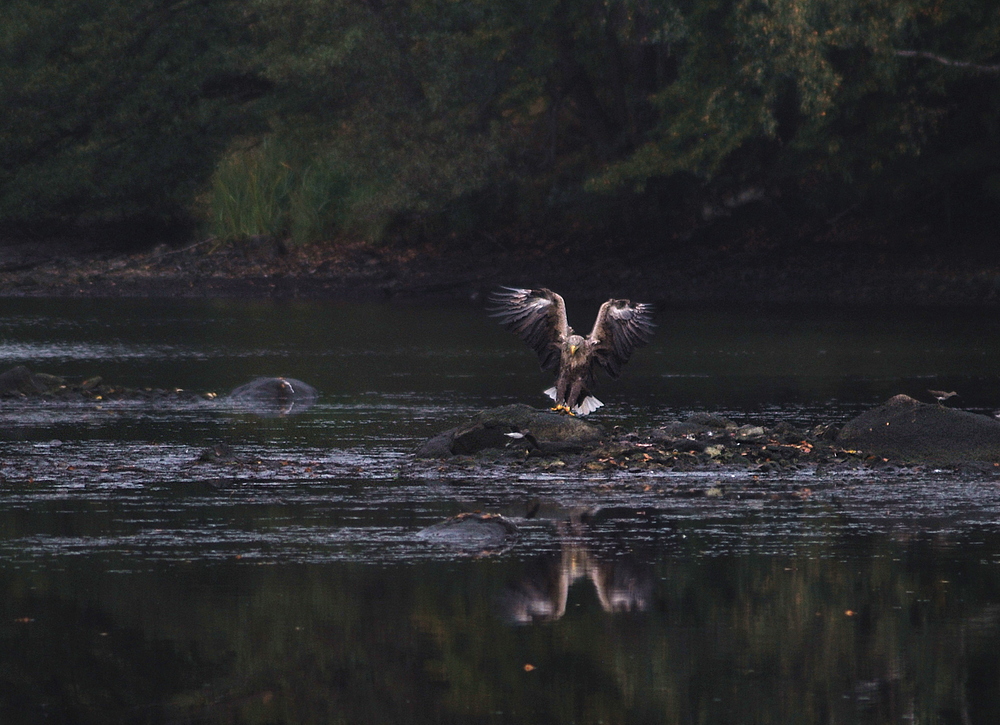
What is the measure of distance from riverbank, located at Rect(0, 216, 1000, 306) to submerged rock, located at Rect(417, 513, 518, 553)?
25.3 meters

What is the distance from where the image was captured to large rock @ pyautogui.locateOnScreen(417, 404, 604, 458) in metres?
15.4

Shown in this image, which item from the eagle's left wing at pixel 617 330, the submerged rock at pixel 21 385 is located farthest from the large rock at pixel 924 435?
the submerged rock at pixel 21 385

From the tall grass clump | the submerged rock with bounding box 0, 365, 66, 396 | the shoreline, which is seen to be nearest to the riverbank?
the shoreline

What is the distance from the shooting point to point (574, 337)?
17.3m

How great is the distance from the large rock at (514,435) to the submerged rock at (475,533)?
3.70 metres

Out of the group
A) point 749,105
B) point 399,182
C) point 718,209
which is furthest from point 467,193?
point 749,105

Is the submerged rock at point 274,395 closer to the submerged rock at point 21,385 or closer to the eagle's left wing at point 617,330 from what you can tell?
the submerged rock at point 21,385

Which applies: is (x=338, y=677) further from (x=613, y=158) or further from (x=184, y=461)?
(x=613, y=158)

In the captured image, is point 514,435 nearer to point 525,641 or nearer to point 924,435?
point 924,435

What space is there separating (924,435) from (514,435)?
344 centimetres

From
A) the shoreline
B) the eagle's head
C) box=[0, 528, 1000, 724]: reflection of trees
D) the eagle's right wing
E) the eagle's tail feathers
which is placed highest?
the eagle's right wing

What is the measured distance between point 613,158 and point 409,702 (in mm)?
34670

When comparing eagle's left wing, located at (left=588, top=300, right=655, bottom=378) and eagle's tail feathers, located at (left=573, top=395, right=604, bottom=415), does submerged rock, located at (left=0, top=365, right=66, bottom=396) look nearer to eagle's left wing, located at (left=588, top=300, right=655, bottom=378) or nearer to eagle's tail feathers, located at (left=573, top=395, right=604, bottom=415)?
eagle's tail feathers, located at (left=573, top=395, right=604, bottom=415)

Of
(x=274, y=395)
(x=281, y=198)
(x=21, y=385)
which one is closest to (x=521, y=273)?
(x=281, y=198)
